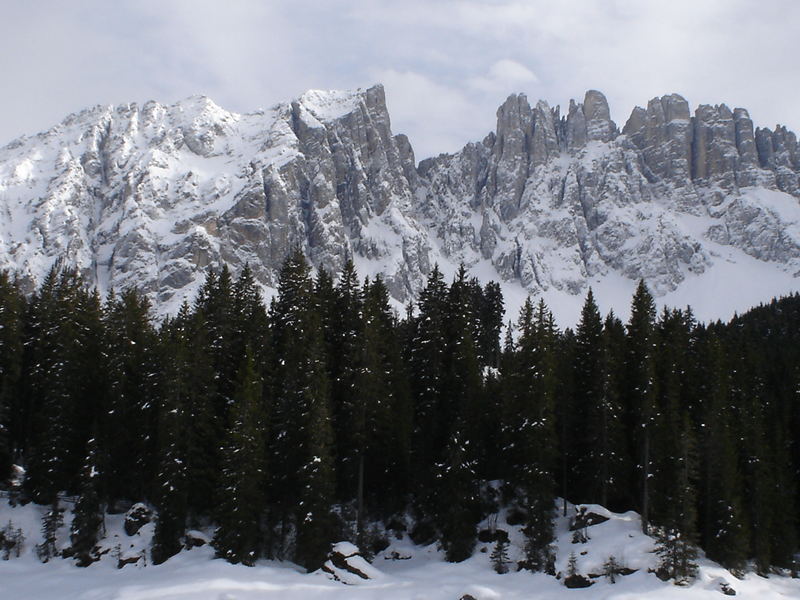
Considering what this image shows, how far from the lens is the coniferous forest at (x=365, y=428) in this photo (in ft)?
134

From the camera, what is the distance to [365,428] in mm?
44719

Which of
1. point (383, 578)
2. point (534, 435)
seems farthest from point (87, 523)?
point (534, 435)

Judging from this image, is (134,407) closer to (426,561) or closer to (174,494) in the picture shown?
(174,494)

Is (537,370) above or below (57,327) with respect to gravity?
below

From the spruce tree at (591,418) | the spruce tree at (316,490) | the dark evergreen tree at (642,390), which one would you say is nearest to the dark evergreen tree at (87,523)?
the spruce tree at (316,490)

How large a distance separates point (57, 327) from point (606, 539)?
41.7m

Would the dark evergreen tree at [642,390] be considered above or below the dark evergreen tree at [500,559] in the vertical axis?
above

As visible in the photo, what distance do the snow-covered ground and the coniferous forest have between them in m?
1.34

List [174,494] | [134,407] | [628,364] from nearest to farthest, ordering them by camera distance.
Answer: [174,494] → [134,407] → [628,364]

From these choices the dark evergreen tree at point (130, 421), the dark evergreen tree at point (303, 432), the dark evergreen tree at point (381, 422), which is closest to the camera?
the dark evergreen tree at point (303, 432)

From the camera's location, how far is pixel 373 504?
4744 cm

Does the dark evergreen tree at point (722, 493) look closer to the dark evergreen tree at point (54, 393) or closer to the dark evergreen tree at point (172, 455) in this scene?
the dark evergreen tree at point (172, 455)

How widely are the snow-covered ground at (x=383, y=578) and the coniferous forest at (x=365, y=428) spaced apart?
4.41ft

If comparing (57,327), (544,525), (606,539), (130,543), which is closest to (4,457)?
(57,327)
